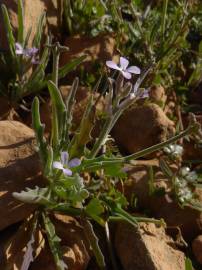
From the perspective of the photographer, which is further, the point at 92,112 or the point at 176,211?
the point at 176,211

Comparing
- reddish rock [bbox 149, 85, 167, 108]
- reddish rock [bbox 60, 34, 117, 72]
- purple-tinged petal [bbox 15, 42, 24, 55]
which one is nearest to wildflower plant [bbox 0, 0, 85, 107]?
purple-tinged petal [bbox 15, 42, 24, 55]

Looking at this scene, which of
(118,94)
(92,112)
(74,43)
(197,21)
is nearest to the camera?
(118,94)

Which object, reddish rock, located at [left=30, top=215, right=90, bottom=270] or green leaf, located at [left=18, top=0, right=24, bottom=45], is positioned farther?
green leaf, located at [left=18, top=0, right=24, bottom=45]

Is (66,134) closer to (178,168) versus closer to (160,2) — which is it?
(178,168)

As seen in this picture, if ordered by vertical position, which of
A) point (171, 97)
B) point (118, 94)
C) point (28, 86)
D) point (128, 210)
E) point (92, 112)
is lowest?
point (128, 210)

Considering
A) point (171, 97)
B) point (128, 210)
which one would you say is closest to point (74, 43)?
point (171, 97)

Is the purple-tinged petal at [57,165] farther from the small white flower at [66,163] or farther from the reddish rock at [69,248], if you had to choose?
the reddish rock at [69,248]

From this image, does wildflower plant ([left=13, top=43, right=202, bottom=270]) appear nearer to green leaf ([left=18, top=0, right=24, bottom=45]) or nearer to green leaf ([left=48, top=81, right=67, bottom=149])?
green leaf ([left=48, top=81, right=67, bottom=149])

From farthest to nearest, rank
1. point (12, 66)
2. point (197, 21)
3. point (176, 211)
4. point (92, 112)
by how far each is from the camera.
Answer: point (197, 21) < point (12, 66) < point (176, 211) < point (92, 112)
